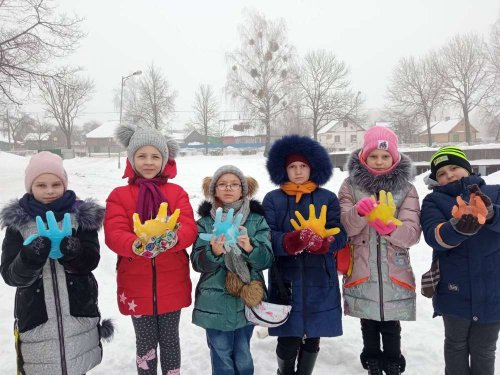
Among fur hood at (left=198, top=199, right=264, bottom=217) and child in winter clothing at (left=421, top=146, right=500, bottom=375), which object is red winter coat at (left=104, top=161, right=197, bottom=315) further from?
child in winter clothing at (left=421, top=146, right=500, bottom=375)

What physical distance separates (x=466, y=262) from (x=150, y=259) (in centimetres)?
192

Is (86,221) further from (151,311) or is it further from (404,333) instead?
(404,333)

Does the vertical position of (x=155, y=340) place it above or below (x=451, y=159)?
below

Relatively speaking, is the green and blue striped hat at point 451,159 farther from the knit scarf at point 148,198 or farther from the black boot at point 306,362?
→ the knit scarf at point 148,198

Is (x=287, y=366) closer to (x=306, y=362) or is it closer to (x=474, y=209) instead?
(x=306, y=362)

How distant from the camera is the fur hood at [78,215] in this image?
2.14 m

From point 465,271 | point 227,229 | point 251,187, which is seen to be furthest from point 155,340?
point 465,271

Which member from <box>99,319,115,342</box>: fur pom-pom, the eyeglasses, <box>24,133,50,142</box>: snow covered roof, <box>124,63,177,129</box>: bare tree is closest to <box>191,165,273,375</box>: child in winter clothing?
the eyeglasses

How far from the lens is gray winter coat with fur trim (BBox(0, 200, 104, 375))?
2.13 metres

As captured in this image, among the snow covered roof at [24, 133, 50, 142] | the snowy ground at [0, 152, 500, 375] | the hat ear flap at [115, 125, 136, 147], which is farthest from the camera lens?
the snow covered roof at [24, 133, 50, 142]

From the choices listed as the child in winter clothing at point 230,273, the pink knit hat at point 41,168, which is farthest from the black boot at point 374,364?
the pink knit hat at point 41,168

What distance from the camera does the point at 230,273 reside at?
7.94 ft

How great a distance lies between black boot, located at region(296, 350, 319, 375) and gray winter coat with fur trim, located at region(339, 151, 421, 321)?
389 millimetres

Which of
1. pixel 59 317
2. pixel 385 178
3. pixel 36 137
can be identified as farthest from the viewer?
pixel 36 137
